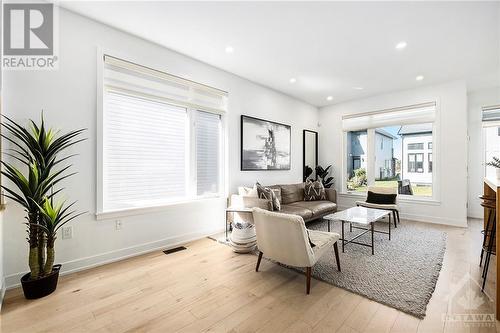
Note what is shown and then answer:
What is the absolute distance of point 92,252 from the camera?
2.71 m

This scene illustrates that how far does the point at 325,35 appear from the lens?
302 cm

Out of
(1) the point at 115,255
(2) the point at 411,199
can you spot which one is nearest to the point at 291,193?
(2) the point at 411,199

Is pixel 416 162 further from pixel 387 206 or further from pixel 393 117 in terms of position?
pixel 387 206

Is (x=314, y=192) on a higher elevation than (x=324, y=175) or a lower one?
lower

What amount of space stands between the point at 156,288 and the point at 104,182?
1.52 m

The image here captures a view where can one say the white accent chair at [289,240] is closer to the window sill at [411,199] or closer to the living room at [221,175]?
the living room at [221,175]

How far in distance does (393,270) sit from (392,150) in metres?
4.05

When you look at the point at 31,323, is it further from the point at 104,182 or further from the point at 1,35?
the point at 1,35

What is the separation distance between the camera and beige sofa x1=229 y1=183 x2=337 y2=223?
3.54m

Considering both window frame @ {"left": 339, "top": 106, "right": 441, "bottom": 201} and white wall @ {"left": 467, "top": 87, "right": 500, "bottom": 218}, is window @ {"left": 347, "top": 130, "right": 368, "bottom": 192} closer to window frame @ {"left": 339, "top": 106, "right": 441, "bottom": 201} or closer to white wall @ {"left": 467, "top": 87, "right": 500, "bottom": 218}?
window frame @ {"left": 339, "top": 106, "right": 441, "bottom": 201}

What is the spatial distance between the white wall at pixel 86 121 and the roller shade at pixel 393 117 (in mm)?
4005

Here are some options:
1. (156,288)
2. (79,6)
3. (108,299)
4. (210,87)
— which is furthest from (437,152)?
(79,6)
